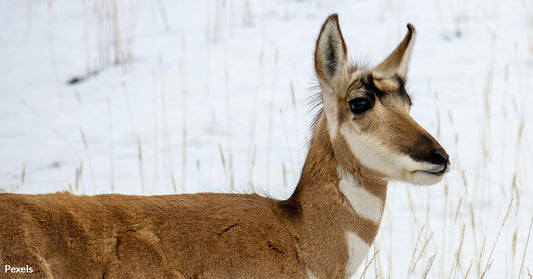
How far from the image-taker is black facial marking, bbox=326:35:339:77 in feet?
13.5

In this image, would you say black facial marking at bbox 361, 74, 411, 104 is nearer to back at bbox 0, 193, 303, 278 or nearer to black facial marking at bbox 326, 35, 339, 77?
black facial marking at bbox 326, 35, 339, 77

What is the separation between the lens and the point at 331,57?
4.15 metres

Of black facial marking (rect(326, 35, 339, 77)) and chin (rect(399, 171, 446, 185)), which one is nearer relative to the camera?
chin (rect(399, 171, 446, 185))

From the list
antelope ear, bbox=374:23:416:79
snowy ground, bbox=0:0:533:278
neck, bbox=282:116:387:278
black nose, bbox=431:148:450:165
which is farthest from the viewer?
snowy ground, bbox=0:0:533:278

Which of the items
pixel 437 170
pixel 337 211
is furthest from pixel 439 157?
pixel 337 211

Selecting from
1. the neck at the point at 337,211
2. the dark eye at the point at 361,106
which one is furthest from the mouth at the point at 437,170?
the dark eye at the point at 361,106

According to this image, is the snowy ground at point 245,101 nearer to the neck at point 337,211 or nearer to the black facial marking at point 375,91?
the neck at point 337,211

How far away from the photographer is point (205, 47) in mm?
9641

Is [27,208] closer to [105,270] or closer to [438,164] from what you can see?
[105,270]

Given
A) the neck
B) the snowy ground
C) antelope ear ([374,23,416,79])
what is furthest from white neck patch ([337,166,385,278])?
the snowy ground

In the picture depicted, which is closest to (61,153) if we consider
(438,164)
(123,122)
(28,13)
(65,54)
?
(123,122)

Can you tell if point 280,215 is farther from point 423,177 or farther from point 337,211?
point 423,177

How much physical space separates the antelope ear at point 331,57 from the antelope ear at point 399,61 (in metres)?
0.25

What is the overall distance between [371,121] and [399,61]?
0.53 m
